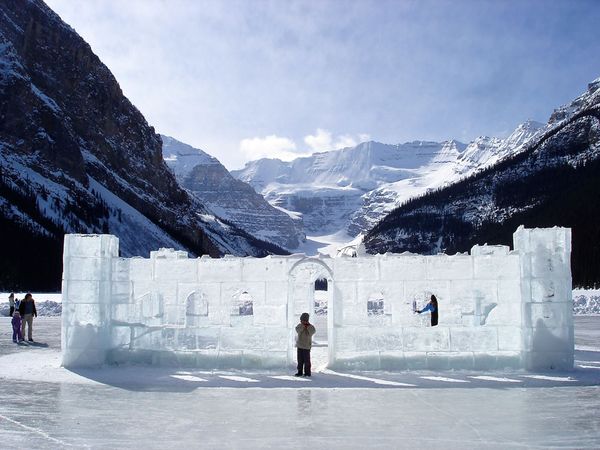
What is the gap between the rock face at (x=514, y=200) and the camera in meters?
115

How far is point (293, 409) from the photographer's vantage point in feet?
40.2

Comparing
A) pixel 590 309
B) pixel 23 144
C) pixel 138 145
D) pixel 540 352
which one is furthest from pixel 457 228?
pixel 540 352

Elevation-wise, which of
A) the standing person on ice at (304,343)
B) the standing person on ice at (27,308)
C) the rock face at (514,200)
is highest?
the rock face at (514,200)

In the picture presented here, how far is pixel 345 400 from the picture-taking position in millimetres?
13219

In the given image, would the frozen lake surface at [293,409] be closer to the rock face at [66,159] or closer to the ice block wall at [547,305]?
the ice block wall at [547,305]

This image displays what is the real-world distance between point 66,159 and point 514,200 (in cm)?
10355

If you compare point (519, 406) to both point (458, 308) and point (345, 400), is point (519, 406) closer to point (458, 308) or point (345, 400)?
point (345, 400)

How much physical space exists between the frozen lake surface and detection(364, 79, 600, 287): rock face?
295 ft

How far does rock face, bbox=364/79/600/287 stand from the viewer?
4515 inches

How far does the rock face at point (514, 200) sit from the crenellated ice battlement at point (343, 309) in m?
86.9

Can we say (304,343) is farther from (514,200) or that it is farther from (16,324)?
(514,200)

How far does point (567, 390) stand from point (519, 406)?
2.41 metres

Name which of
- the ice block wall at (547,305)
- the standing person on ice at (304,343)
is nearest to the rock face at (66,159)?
the standing person on ice at (304,343)

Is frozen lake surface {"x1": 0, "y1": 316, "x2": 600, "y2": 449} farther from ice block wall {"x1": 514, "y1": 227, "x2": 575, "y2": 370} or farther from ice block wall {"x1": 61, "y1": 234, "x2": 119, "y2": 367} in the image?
ice block wall {"x1": 61, "y1": 234, "x2": 119, "y2": 367}
